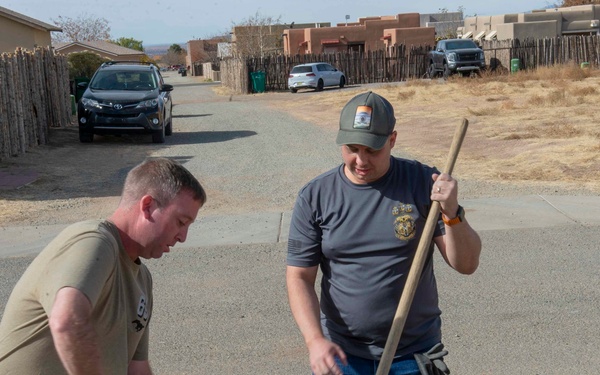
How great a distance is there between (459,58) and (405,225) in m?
36.6

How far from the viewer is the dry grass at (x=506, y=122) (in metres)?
12.9

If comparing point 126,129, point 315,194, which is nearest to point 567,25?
point 126,129

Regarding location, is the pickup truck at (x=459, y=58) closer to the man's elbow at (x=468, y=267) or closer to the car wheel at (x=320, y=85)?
the car wheel at (x=320, y=85)

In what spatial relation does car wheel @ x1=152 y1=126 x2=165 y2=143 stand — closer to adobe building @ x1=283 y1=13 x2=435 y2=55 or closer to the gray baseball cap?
the gray baseball cap

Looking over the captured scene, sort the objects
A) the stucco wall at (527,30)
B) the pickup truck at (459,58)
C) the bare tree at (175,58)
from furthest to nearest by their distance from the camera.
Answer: the bare tree at (175,58)
the stucco wall at (527,30)
the pickup truck at (459,58)

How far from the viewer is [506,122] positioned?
758 inches

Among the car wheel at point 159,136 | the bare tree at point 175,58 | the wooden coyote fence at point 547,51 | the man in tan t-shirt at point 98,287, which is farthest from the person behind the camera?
the bare tree at point 175,58

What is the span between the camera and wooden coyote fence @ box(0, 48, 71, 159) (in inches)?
599

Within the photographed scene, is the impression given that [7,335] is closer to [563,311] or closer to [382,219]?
[382,219]

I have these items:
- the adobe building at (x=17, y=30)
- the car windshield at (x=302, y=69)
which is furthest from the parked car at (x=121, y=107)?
the car windshield at (x=302, y=69)

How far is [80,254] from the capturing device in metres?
2.39

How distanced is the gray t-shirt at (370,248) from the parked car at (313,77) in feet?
119

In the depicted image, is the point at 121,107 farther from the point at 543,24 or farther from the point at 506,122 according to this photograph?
the point at 543,24

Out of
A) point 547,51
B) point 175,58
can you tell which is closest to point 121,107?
point 547,51
